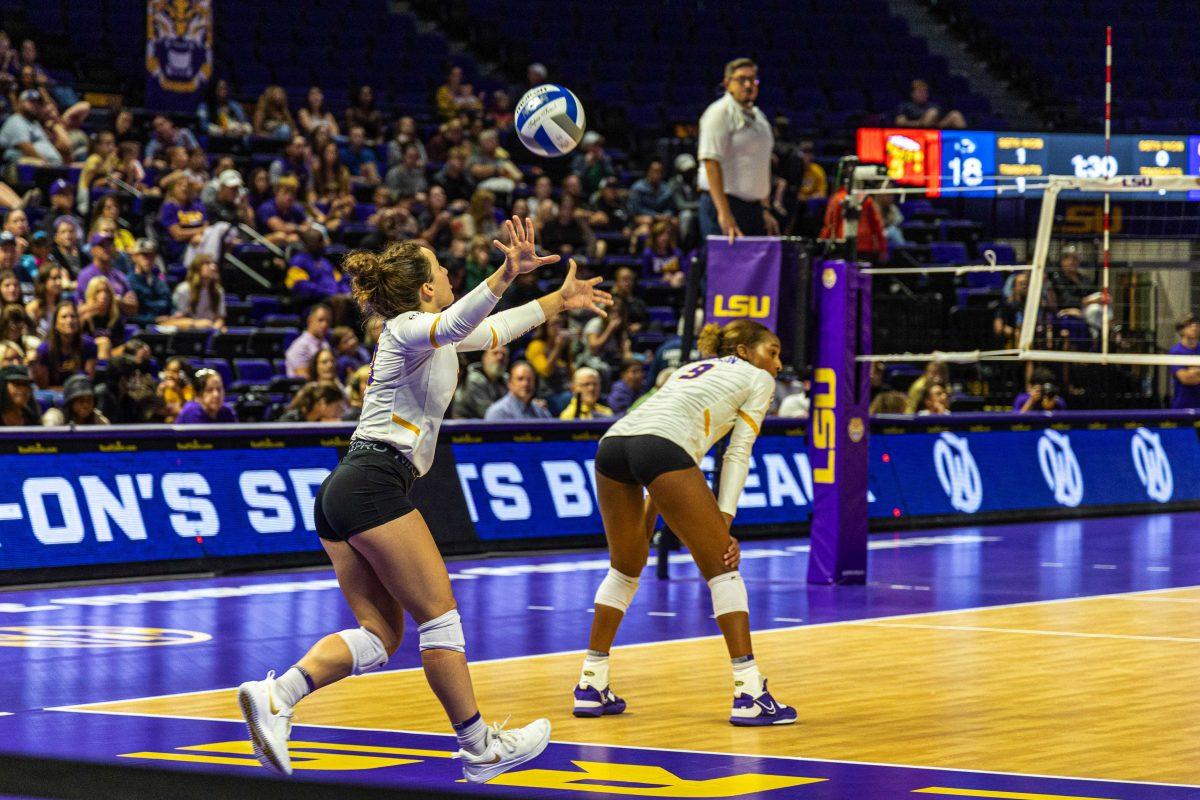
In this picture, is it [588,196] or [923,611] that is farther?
[588,196]

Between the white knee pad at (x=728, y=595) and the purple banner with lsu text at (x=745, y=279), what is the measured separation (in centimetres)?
561

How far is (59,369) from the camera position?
16734 millimetres

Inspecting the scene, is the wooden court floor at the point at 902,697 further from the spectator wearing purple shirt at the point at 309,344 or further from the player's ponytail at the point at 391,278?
the spectator wearing purple shirt at the point at 309,344

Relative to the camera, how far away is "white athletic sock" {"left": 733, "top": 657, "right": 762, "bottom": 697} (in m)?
8.81

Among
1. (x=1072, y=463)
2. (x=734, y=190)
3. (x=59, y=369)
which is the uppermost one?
(x=734, y=190)

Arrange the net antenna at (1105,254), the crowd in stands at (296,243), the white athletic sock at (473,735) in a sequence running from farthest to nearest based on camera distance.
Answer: the crowd in stands at (296,243), the net antenna at (1105,254), the white athletic sock at (473,735)

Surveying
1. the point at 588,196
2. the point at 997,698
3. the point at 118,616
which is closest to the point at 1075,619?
the point at 997,698

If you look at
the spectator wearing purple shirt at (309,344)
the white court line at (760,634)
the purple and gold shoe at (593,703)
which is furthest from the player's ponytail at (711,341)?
A: the spectator wearing purple shirt at (309,344)

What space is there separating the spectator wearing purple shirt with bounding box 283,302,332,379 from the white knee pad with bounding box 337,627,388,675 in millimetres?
11055

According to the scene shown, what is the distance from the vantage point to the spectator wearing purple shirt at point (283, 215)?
2125cm

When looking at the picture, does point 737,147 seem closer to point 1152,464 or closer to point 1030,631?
point 1030,631

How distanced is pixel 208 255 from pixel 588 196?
814cm

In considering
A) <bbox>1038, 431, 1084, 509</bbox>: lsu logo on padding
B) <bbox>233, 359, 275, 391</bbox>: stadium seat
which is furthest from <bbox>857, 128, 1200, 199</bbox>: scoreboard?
<bbox>233, 359, 275, 391</bbox>: stadium seat

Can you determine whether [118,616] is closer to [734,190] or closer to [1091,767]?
[734,190]
